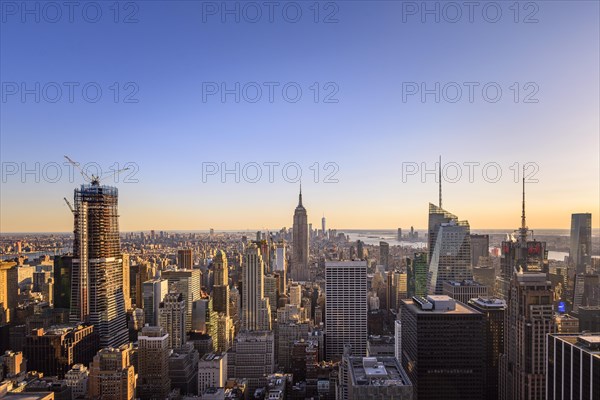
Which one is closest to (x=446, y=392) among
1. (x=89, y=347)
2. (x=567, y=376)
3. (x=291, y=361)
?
(x=567, y=376)

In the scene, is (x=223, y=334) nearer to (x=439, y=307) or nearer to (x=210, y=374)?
(x=210, y=374)

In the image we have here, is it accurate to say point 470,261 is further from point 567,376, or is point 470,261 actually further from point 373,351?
point 567,376

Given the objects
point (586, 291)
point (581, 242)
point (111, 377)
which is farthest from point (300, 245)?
point (581, 242)

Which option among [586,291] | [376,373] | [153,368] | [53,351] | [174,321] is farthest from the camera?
[174,321]

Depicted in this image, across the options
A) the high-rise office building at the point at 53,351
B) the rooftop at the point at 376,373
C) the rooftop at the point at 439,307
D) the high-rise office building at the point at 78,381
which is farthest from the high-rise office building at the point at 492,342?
the high-rise office building at the point at 53,351

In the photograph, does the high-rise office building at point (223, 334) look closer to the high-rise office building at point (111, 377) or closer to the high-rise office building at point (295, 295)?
the high-rise office building at point (295, 295)

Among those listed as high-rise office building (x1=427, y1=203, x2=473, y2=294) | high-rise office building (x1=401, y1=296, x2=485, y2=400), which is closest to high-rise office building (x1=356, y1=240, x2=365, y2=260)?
high-rise office building (x1=427, y1=203, x2=473, y2=294)

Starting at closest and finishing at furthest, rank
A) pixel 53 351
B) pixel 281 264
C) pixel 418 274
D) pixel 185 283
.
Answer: pixel 53 351
pixel 185 283
pixel 418 274
pixel 281 264
